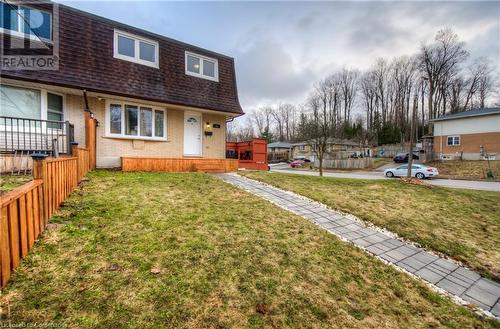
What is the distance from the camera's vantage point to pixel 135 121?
10031mm

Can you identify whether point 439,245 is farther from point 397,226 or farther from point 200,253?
point 200,253

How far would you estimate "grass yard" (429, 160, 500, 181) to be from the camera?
2094 cm

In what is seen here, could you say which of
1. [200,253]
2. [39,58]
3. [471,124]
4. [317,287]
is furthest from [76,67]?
[471,124]

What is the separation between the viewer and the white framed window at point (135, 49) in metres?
9.69

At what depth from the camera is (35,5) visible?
26.4 ft

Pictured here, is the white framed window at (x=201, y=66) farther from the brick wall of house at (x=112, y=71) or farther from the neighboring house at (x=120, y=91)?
the brick wall of house at (x=112, y=71)

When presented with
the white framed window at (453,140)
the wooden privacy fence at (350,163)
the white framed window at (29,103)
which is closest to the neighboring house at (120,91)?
the white framed window at (29,103)

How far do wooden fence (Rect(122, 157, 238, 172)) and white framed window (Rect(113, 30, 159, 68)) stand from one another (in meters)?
4.39

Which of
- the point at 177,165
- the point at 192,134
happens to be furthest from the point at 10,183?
the point at 192,134

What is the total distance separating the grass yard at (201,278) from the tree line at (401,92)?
34.9 meters

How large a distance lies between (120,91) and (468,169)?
3018 cm

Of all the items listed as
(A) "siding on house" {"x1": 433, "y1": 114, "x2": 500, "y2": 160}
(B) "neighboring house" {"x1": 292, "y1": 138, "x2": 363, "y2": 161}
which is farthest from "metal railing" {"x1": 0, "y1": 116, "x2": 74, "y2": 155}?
(B) "neighboring house" {"x1": 292, "y1": 138, "x2": 363, "y2": 161}

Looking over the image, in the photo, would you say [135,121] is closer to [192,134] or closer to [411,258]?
[192,134]

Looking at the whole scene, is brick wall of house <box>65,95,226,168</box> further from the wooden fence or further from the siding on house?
the siding on house
